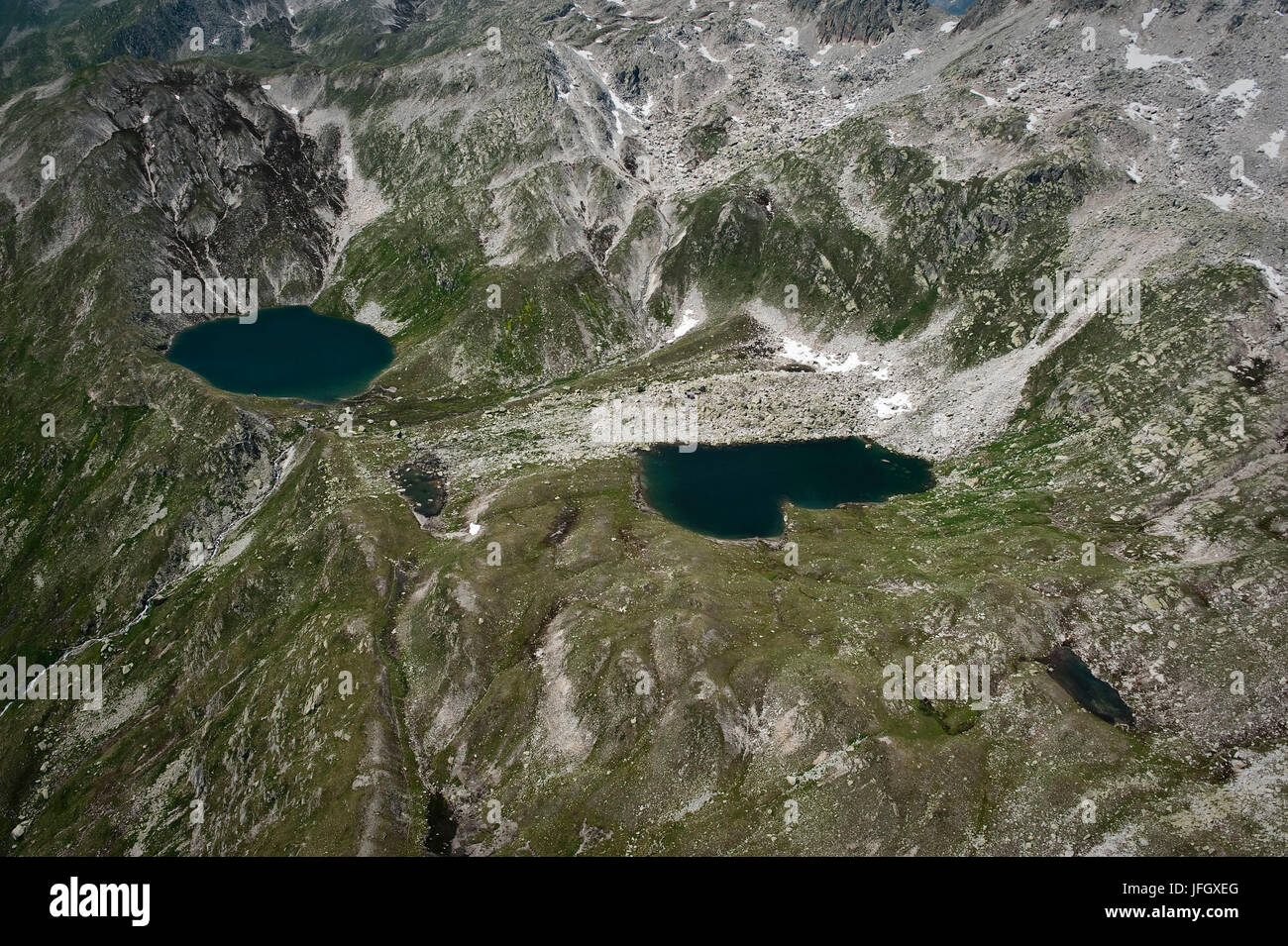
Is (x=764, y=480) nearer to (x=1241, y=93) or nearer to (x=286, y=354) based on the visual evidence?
(x=286, y=354)

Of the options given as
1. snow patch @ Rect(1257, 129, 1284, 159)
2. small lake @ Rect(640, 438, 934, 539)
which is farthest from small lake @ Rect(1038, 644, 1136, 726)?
Answer: snow patch @ Rect(1257, 129, 1284, 159)

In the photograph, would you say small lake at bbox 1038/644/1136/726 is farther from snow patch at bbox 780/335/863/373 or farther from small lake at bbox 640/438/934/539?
snow patch at bbox 780/335/863/373

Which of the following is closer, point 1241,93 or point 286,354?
point 1241,93

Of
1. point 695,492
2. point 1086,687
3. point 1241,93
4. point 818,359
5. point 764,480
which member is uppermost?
point 1241,93

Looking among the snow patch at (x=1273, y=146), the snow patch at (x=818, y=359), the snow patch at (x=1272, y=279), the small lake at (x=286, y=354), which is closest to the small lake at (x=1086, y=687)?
the snow patch at (x=1272, y=279)

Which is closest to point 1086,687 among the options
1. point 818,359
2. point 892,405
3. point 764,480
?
point 764,480

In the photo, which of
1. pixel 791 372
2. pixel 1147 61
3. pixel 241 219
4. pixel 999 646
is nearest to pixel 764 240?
pixel 791 372
